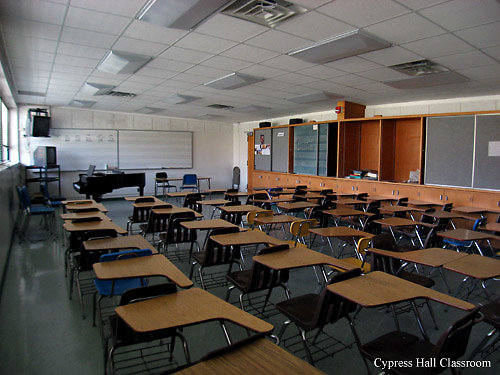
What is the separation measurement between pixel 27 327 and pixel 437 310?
12.9 feet

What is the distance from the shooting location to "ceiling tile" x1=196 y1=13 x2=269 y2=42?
142 inches

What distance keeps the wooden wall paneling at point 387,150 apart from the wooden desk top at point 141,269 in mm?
6752

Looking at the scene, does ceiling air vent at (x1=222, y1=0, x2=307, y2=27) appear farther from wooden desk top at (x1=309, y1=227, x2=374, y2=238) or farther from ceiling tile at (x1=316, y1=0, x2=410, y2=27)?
wooden desk top at (x1=309, y1=227, x2=374, y2=238)

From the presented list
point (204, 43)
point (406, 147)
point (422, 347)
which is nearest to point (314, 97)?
point (406, 147)

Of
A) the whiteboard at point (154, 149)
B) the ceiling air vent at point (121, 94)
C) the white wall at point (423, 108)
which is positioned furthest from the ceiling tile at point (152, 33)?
the whiteboard at point (154, 149)

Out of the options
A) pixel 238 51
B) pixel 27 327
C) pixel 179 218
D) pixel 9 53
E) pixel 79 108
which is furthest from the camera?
pixel 79 108

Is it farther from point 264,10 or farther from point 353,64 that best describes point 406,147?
point 264,10

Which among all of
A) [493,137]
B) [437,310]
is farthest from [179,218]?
[493,137]

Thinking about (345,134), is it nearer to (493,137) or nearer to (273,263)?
(493,137)

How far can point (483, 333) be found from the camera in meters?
3.08

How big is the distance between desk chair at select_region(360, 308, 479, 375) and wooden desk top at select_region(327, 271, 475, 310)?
215 mm

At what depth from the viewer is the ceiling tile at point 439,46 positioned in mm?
3941

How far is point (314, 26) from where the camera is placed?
145 inches

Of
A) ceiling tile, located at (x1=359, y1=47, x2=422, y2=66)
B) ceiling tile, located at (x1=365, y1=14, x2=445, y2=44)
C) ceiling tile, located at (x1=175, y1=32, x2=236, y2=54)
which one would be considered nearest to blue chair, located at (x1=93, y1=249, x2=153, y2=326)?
ceiling tile, located at (x1=175, y1=32, x2=236, y2=54)
